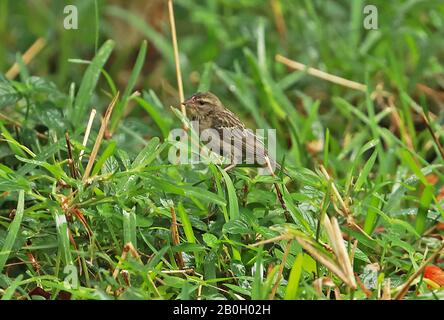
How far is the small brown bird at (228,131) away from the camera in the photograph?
4.25 meters

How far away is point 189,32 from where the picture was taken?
7309mm

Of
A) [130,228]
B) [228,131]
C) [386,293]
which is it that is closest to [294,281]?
[386,293]

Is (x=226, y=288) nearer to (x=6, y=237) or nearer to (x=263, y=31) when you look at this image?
(x=6, y=237)

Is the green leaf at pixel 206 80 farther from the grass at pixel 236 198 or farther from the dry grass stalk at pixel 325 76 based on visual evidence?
the dry grass stalk at pixel 325 76

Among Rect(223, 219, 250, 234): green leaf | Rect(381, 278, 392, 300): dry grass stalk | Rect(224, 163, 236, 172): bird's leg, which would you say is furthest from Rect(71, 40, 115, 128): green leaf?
Rect(381, 278, 392, 300): dry grass stalk

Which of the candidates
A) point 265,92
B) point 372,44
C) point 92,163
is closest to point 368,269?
point 92,163

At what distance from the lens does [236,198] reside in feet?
12.3

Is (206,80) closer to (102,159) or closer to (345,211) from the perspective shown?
(102,159)

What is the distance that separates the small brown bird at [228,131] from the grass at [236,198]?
12 centimetres

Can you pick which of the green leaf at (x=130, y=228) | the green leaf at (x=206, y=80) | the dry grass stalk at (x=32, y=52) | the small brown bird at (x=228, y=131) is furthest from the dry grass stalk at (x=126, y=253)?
the dry grass stalk at (x=32, y=52)

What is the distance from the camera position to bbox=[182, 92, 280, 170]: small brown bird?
4.25 m

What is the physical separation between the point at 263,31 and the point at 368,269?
305 cm

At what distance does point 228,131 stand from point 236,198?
82cm
